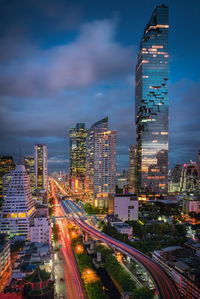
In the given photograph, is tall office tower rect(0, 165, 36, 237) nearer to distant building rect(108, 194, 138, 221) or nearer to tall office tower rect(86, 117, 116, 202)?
distant building rect(108, 194, 138, 221)

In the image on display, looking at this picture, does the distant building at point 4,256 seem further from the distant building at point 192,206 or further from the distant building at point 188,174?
the distant building at point 188,174

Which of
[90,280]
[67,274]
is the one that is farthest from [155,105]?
[90,280]

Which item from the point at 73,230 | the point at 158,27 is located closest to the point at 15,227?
the point at 73,230

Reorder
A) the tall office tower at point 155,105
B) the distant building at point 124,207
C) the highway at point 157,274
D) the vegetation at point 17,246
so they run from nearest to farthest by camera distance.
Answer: the highway at point 157,274 < the vegetation at point 17,246 < the distant building at point 124,207 < the tall office tower at point 155,105

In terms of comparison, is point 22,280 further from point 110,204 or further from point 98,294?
point 110,204

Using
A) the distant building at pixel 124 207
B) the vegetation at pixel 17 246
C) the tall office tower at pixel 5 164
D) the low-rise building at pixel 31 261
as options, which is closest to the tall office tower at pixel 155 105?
the distant building at pixel 124 207

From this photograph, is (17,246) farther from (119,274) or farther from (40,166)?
(40,166)

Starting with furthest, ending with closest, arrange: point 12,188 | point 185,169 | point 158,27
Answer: point 185,169 < point 158,27 < point 12,188
